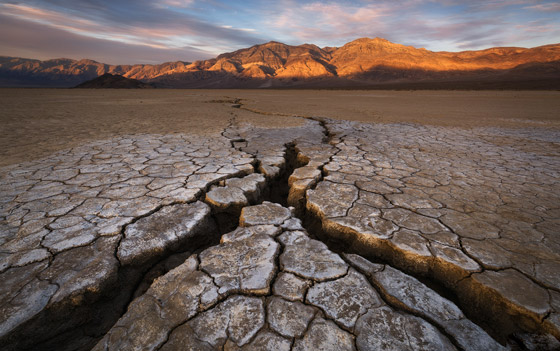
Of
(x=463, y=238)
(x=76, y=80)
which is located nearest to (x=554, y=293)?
(x=463, y=238)

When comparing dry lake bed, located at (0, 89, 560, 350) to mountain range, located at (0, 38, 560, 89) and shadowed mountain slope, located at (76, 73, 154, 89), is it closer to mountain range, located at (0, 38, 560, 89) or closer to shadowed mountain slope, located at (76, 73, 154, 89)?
mountain range, located at (0, 38, 560, 89)

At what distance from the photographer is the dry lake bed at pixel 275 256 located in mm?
867

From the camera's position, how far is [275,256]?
3.88ft

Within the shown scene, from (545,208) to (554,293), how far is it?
3.44 ft

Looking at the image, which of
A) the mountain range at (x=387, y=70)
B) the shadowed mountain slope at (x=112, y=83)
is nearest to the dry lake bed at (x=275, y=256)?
the mountain range at (x=387, y=70)

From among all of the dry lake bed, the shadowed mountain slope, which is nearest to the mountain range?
the shadowed mountain slope

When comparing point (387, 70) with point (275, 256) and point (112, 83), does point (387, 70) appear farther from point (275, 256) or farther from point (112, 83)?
point (275, 256)

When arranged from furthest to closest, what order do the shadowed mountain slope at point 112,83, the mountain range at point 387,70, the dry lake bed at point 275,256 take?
the mountain range at point 387,70
the shadowed mountain slope at point 112,83
the dry lake bed at point 275,256

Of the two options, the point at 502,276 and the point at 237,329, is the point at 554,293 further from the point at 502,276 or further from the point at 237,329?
the point at 237,329

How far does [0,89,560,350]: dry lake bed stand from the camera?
87cm

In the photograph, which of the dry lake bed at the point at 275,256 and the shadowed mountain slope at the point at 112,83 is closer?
the dry lake bed at the point at 275,256

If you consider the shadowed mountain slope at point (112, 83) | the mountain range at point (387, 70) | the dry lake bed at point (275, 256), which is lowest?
the dry lake bed at point (275, 256)

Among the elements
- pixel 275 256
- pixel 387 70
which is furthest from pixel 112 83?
pixel 387 70

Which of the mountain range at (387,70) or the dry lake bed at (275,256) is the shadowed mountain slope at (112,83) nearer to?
the mountain range at (387,70)
